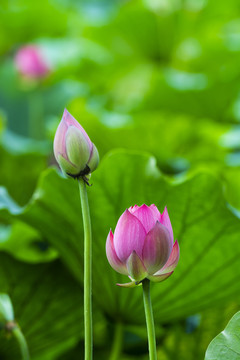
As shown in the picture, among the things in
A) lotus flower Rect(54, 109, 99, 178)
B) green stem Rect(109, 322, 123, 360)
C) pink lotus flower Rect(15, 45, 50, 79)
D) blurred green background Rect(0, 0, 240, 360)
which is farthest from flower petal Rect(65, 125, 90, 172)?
pink lotus flower Rect(15, 45, 50, 79)

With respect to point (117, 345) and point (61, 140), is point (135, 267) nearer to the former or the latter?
point (61, 140)

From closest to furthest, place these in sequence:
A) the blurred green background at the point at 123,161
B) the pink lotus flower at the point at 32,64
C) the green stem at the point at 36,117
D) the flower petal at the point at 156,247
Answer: the flower petal at the point at 156,247
the blurred green background at the point at 123,161
the pink lotus flower at the point at 32,64
the green stem at the point at 36,117

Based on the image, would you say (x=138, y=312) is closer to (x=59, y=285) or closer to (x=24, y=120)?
(x=59, y=285)

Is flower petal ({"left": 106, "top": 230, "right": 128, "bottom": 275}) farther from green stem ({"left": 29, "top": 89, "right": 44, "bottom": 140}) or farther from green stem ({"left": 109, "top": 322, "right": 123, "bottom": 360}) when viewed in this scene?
green stem ({"left": 29, "top": 89, "right": 44, "bottom": 140})

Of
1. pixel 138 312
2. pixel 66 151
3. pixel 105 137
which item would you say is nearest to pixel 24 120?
pixel 105 137

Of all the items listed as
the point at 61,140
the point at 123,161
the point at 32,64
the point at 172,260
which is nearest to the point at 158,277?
the point at 172,260

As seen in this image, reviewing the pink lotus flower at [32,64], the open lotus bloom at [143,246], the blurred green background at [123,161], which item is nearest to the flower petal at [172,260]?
the open lotus bloom at [143,246]

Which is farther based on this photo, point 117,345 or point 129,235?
point 117,345

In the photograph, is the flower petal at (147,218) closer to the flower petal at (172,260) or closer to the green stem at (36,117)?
the flower petal at (172,260)
